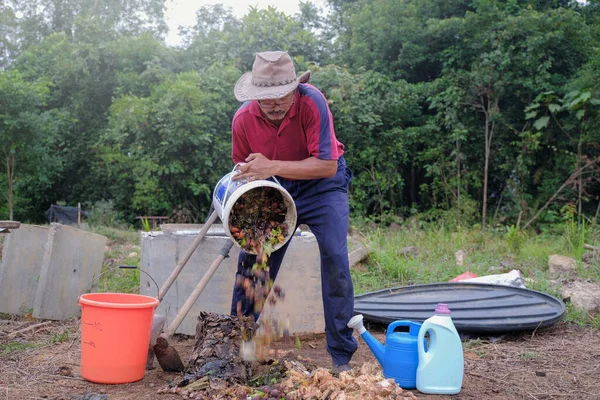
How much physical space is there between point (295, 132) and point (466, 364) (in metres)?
1.74

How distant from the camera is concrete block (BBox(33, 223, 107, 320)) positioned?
4617 millimetres

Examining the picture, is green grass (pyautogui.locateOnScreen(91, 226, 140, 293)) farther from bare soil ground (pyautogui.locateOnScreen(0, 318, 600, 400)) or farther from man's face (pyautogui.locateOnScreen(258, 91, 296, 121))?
man's face (pyautogui.locateOnScreen(258, 91, 296, 121))

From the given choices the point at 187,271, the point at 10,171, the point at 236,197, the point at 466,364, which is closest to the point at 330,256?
the point at 236,197

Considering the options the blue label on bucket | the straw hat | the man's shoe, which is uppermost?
the straw hat

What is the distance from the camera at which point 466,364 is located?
12.1 ft

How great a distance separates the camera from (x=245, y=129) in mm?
3514

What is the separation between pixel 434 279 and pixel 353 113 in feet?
17.5

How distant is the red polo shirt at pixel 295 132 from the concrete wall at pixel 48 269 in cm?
191

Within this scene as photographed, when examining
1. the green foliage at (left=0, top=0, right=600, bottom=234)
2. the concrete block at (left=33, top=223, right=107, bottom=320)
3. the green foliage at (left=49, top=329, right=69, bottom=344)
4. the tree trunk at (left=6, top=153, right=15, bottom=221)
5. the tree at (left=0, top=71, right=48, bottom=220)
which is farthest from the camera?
the tree trunk at (left=6, top=153, right=15, bottom=221)

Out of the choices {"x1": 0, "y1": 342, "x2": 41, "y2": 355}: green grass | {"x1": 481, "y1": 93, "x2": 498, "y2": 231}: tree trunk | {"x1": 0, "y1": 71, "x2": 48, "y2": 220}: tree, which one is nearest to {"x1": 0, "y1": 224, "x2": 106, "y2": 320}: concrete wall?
{"x1": 0, "y1": 342, "x2": 41, "y2": 355}: green grass

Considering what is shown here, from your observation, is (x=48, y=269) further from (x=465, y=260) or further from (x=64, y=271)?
(x=465, y=260)

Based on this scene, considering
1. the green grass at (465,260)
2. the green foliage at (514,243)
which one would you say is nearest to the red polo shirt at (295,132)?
the green grass at (465,260)

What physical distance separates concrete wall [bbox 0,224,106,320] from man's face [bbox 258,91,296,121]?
86.2 inches

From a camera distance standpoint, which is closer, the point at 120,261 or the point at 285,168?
the point at 285,168
